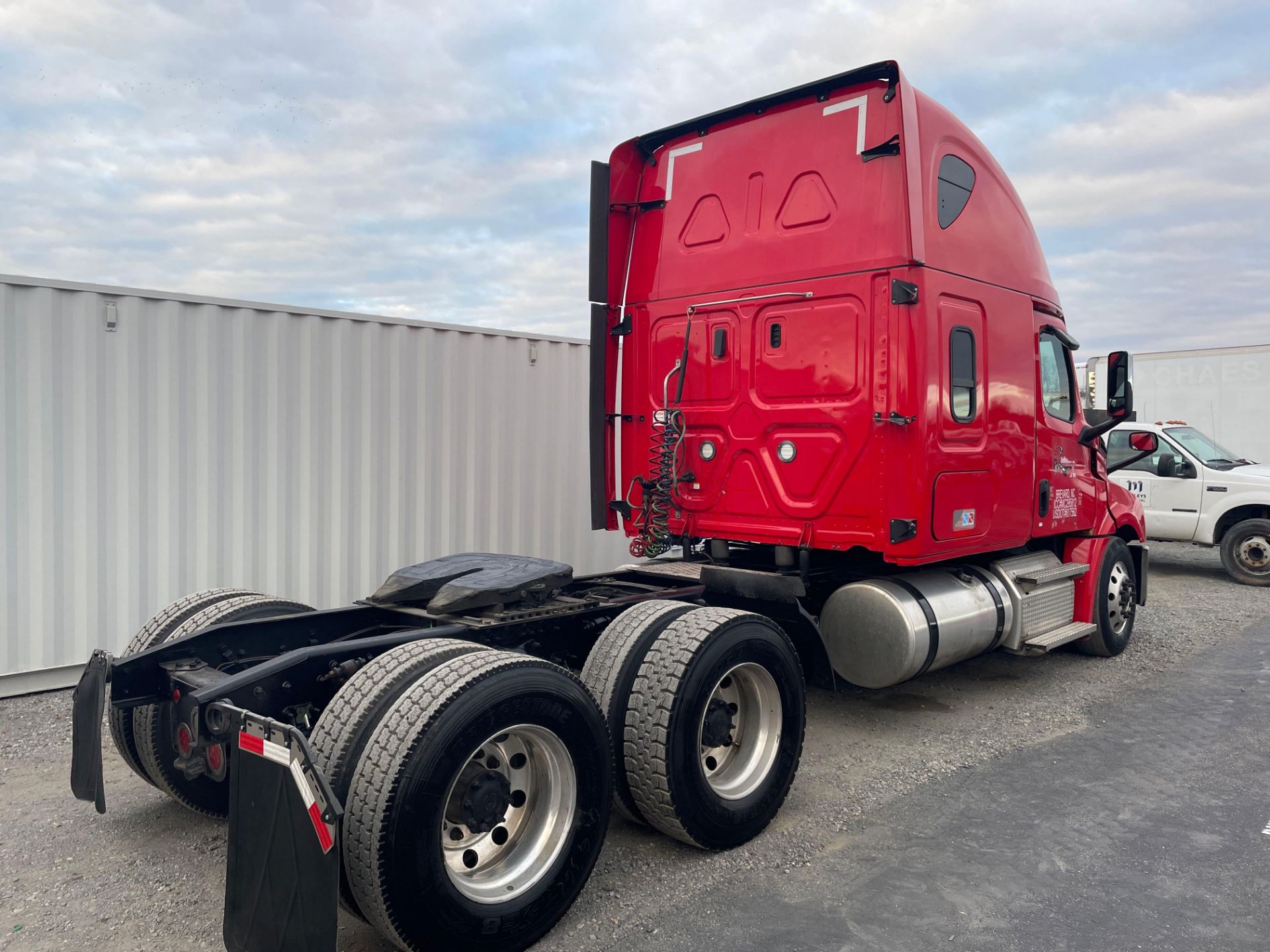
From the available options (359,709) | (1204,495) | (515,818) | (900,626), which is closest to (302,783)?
(359,709)

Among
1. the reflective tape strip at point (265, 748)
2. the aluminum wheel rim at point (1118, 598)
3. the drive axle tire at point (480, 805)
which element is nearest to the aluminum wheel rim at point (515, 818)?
the drive axle tire at point (480, 805)

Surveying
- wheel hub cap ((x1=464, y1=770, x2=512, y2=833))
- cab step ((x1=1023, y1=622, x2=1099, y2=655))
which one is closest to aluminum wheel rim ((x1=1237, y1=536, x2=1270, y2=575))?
cab step ((x1=1023, y1=622, x2=1099, y2=655))

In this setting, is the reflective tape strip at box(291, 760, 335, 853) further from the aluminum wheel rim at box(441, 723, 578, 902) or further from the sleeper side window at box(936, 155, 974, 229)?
the sleeper side window at box(936, 155, 974, 229)

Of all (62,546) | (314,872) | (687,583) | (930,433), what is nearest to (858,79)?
(930,433)

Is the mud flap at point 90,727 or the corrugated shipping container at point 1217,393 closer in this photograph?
the mud flap at point 90,727

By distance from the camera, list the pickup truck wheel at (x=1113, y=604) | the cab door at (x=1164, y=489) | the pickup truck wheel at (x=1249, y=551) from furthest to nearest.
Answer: the cab door at (x=1164, y=489) < the pickup truck wheel at (x=1249, y=551) < the pickup truck wheel at (x=1113, y=604)

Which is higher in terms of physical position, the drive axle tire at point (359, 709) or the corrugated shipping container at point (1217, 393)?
the corrugated shipping container at point (1217, 393)

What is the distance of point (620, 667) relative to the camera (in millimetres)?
3576

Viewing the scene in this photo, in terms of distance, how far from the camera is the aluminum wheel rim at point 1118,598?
22.8 feet

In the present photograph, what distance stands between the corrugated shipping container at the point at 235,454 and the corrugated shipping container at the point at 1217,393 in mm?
11486

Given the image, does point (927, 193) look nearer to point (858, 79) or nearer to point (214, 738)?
point (858, 79)

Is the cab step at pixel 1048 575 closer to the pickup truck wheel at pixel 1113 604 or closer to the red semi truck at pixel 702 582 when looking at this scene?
Answer: the red semi truck at pixel 702 582

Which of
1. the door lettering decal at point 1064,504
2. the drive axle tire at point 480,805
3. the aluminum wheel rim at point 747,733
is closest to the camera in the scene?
the drive axle tire at point 480,805

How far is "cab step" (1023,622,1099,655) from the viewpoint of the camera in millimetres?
5977
